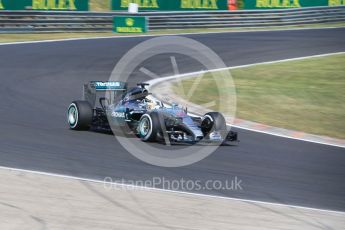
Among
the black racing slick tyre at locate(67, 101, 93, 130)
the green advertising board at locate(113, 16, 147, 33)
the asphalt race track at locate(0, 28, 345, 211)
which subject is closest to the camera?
the asphalt race track at locate(0, 28, 345, 211)

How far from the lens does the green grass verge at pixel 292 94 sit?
567 inches

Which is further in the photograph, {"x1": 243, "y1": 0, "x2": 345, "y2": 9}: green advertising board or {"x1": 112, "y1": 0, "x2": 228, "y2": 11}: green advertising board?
{"x1": 243, "y1": 0, "x2": 345, "y2": 9}: green advertising board

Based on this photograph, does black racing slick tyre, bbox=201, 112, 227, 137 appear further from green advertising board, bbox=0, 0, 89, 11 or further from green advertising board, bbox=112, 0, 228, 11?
Answer: green advertising board, bbox=112, 0, 228, 11

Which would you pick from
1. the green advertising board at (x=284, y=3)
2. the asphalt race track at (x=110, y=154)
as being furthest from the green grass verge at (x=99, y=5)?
the asphalt race track at (x=110, y=154)

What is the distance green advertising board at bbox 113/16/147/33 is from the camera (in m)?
30.5

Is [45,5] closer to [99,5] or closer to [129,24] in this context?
[129,24]

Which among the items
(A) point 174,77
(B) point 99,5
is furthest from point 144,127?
(B) point 99,5

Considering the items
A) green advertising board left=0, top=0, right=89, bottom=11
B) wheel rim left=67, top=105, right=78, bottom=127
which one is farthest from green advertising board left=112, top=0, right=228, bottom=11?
wheel rim left=67, top=105, right=78, bottom=127

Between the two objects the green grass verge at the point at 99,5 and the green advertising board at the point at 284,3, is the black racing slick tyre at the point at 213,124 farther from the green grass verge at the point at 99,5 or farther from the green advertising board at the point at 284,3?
the green grass verge at the point at 99,5

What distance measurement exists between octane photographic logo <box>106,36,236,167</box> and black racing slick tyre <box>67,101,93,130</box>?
18.8 inches

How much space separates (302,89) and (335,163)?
7.07m

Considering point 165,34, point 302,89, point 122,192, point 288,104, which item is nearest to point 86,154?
point 122,192

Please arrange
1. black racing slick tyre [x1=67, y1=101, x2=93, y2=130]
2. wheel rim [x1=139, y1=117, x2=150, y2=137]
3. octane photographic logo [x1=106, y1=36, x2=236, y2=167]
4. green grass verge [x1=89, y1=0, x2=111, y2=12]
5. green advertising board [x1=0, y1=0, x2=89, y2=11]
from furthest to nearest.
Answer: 1. green grass verge [x1=89, y1=0, x2=111, y2=12]
2. green advertising board [x1=0, y1=0, x2=89, y2=11]
3. black racing slick tyre [x1=67, y1=101, x2=93, y2=130]
4. wheel rim [x1=139, y1=117, x2=150, y2=137]
5. octane photographic logo [x1=106, y1=36, x2=236, y2=167]

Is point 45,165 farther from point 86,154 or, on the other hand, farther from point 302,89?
point 302,89
